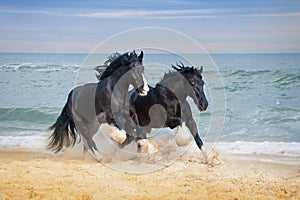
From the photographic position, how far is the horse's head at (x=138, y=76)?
612cm

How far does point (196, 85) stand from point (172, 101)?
1.30 ft

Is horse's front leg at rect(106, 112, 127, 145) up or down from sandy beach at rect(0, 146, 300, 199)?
up

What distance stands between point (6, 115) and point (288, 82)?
440 inches

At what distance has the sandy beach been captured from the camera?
4.84 meters

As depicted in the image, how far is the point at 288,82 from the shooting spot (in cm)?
1845

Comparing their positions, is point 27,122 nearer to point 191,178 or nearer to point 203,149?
point 203,149

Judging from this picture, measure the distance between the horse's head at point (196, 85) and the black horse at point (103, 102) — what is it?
69 centimetres

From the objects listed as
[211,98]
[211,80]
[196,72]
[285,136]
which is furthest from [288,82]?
[196,72]

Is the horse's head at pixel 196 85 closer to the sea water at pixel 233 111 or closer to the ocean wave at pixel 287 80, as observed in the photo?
the sea water at pixel 233 111

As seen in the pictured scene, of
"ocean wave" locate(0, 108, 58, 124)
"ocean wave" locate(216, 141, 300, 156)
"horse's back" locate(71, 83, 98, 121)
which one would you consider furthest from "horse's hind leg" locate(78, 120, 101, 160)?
"ocean wave" locate(0, 108, 58, 124)

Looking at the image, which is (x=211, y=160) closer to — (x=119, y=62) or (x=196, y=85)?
(x=196, y=85)

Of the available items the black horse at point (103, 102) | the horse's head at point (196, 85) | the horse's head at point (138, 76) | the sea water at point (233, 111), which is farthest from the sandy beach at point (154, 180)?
the sea water at point (233, 111)

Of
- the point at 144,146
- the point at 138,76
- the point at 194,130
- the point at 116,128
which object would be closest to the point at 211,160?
the point at 194,130

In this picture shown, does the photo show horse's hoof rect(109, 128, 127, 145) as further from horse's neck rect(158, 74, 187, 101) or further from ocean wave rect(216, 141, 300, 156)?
ocean wave rect(216, 141, 300, 156)
